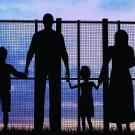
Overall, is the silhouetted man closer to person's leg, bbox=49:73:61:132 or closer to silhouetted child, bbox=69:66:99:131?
person's leg, bbox=49:73:61:132

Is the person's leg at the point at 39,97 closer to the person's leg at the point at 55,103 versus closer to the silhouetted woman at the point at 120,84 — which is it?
the person's leg at the point at 55,103

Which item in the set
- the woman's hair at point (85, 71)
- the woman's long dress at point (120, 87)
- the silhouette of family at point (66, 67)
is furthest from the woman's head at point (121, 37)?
the woman's hair at point (85, 71)

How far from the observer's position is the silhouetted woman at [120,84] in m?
8.77

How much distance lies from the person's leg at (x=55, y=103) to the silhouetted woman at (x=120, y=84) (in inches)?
33.0

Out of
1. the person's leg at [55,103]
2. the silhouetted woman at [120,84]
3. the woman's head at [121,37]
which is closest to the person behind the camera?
the woman's head at [121,37]

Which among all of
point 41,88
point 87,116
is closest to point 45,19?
point 41,88

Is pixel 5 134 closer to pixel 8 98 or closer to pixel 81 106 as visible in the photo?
pixel 8 98

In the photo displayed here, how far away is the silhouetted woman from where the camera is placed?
345 inches

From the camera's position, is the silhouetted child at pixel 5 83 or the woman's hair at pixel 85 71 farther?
the woman's hair at pixel 85 71

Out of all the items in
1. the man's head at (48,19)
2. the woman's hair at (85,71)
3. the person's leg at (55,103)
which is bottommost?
the person's leg at (55,103)

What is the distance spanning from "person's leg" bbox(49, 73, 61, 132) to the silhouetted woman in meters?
0.84

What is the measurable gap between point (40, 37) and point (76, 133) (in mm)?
2063

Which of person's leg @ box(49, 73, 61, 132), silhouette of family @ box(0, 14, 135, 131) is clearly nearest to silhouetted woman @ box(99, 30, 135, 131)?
silhouette of family @ box(0, 14, 135, 131)

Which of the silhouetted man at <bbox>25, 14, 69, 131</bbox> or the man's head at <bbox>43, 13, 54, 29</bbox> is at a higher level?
the man's head at <bbox>43, 13, 54, 29</bbox>
